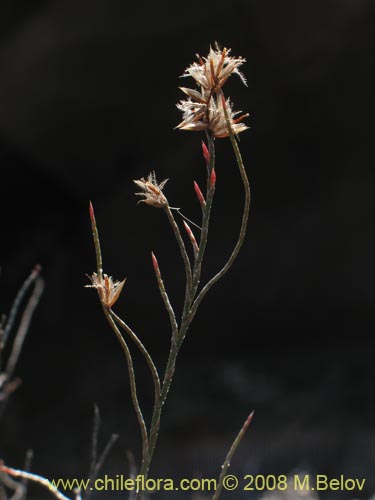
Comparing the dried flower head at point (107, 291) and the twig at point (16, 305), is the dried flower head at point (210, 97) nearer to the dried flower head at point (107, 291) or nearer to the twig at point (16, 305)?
the dried flower head at point (107, 291)

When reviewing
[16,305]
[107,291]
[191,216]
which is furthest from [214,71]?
[191,216]

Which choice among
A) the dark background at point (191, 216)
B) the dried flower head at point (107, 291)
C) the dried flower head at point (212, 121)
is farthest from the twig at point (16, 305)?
the dark background at point (191, 216)

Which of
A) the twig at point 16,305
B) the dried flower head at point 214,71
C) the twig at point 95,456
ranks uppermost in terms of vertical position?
the dried flower head at point 214,71

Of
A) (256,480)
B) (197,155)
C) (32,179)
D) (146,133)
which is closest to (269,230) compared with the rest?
(197,155)

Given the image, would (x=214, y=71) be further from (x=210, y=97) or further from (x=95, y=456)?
(x=95, y=456)

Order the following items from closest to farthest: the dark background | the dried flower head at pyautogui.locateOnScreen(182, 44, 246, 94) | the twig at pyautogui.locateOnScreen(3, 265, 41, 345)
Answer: the dried flower head at pyautogui.locateOnScreen(182, 44, 246, 94) → the twig at pyautogui.locateOnScreen(3, 265, 41, 345) → the dark background

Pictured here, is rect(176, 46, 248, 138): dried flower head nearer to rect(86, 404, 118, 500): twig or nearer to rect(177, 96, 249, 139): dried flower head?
rect(177, 96, 249, 139): dried flower head

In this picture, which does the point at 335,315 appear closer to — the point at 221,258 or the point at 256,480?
the point at 221,258

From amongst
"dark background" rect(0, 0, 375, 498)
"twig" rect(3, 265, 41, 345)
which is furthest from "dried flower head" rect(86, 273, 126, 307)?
"dark background" rect(0, 0, 375, 498)

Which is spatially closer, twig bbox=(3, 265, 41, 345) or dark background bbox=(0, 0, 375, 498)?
twig bbox=(3, 265, 41, 345)
